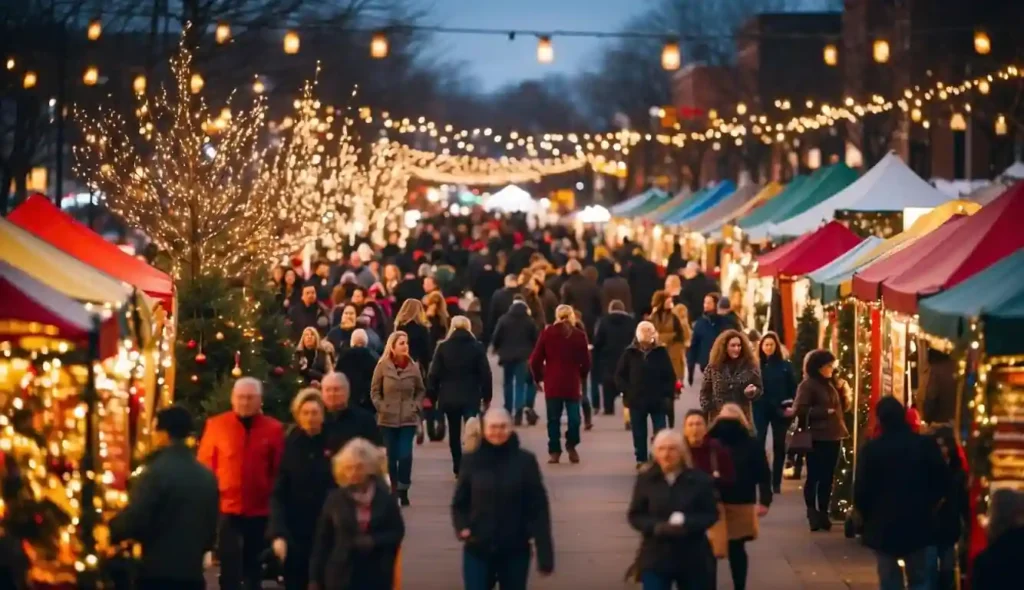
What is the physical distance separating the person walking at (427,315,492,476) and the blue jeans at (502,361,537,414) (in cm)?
425

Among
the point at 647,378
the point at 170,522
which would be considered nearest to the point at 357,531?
the point at 170,522

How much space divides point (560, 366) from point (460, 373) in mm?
2151

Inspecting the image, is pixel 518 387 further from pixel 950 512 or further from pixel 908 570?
pixel 950 512

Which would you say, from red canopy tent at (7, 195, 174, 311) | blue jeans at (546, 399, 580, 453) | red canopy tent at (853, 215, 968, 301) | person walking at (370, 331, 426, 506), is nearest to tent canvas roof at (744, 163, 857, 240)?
blue jeans at (546, 399, 580, 453)

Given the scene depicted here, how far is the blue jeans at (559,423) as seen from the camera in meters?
21.2

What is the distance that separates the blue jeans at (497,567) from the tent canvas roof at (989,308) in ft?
9.01

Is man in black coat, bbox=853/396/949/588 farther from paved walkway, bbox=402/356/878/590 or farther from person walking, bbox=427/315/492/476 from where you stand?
person walking, bbox=427/315/492/476

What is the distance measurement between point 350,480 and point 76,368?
6.53ft

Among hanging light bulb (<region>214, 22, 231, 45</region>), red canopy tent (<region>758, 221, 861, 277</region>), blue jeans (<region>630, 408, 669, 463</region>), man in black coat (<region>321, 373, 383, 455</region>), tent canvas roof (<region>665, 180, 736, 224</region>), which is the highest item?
hanging light bulb (<region>214, 22, 231, 45</region>)

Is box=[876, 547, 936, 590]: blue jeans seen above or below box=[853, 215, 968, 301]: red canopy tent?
below

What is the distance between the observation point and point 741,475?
12.8 m

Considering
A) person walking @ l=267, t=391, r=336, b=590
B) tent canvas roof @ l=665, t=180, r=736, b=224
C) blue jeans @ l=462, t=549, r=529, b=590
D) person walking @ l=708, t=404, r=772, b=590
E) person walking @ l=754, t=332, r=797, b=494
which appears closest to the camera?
blue jeans @ l=462, t=549, r=529, b=590

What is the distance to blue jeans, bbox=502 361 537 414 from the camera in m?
24.0

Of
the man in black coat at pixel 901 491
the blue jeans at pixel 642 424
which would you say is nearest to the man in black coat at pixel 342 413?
the man in black coat at pixel 901 491
